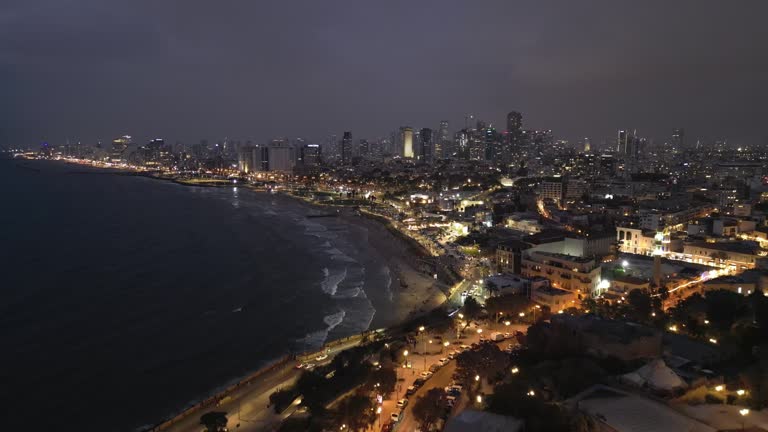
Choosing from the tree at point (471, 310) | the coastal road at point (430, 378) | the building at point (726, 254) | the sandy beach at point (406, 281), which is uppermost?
the building at point (726, 254)

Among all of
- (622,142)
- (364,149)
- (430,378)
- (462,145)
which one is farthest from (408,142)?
(430,378)

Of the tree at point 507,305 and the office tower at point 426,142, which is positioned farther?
the office tower at point 426,142

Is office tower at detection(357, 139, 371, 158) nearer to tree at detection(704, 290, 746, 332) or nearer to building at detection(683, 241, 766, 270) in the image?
building at detection(683, 241, 766, 270)

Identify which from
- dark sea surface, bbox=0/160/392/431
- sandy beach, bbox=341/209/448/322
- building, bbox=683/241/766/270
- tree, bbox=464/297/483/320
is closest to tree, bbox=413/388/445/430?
dark sea surface, bbox=0/160/392/431

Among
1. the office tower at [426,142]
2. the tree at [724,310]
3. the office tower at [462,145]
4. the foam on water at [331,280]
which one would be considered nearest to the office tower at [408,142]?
the office tower at [426,142]

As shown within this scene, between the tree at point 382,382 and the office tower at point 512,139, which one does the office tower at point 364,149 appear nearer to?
the office tower at point 512,139

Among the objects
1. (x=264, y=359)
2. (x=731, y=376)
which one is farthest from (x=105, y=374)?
(x=731, y=376)
